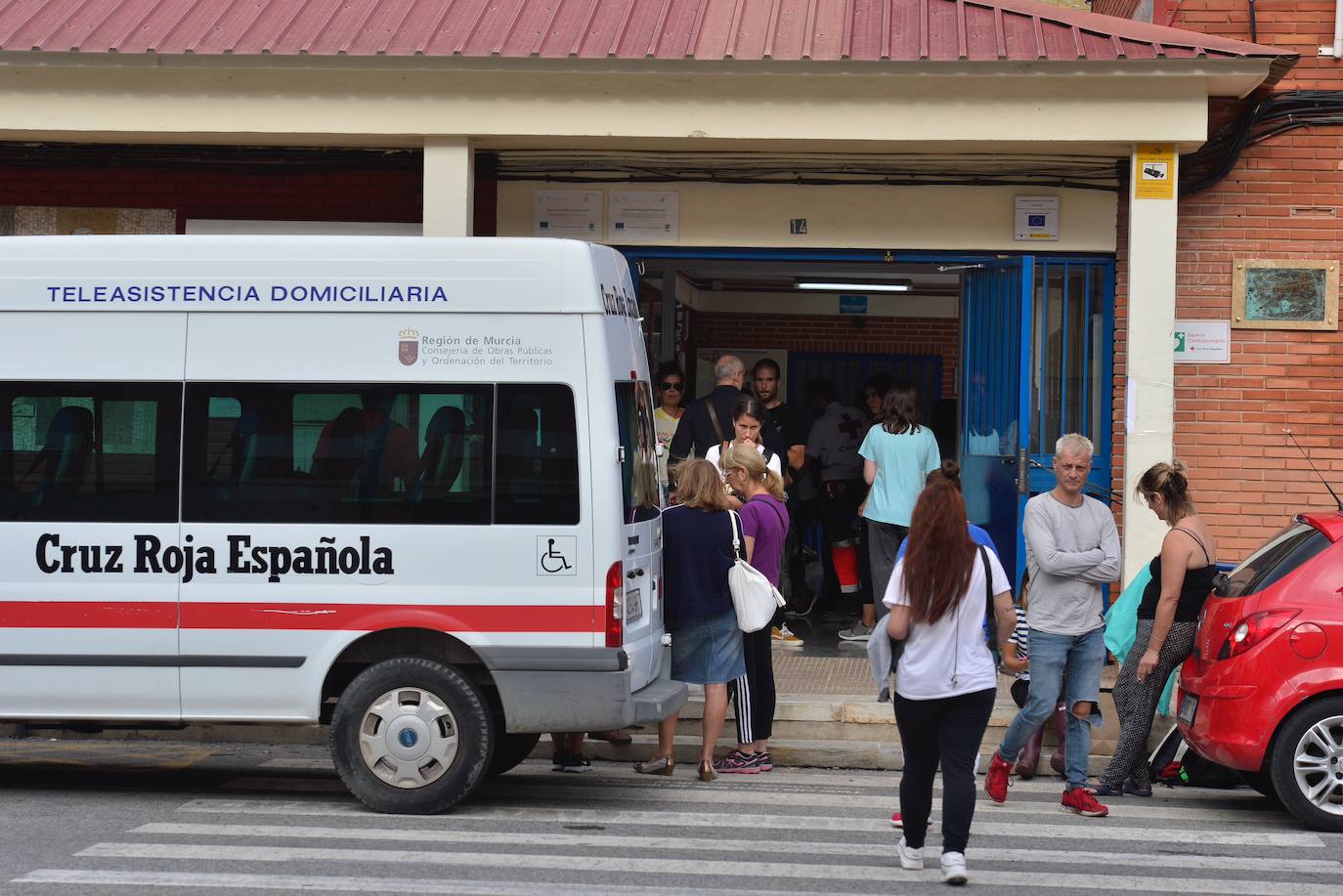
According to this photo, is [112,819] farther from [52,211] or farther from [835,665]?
[52,211]

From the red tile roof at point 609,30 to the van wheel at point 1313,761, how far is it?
454 centimetres

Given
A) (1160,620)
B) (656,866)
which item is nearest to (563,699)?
(656,866)

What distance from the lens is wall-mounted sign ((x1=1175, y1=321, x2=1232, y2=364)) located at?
11.1 m

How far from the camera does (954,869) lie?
20.4 ft

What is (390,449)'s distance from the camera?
7.21 m

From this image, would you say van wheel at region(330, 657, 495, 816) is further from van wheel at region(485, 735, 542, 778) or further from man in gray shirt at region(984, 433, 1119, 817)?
man in gray shirt at region(984, 433, 1119, 817)

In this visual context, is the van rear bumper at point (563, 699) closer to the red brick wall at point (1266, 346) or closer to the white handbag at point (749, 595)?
the white handbag at point (749, 595)

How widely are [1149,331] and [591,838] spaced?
17.8 ft

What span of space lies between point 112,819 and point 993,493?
262 inches

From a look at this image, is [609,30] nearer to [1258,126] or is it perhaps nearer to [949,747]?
[1258,126]

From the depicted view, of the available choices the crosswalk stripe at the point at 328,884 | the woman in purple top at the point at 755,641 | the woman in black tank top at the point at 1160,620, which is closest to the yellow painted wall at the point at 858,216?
the woman in purple top at the point at 755,641

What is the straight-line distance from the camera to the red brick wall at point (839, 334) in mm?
17922

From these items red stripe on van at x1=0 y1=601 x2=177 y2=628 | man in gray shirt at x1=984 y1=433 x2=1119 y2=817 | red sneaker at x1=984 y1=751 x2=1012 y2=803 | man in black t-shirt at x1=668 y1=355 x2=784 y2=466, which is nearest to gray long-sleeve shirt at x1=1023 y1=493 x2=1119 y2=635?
man in gray shirt at x1=984 y1=433 x2=1119 y2=817

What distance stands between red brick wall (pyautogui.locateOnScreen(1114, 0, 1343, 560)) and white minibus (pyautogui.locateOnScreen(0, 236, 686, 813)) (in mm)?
5397
